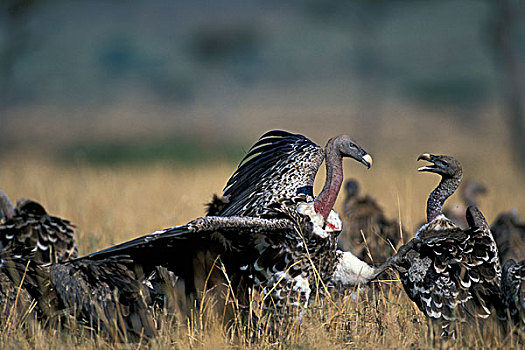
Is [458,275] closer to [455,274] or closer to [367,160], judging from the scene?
[455,274]

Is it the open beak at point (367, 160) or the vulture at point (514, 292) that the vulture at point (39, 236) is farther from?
the vulture at point (514, 292)

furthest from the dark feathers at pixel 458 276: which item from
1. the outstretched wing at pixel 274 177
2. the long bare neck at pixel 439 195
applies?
the outstretched wing at pixel 274 177

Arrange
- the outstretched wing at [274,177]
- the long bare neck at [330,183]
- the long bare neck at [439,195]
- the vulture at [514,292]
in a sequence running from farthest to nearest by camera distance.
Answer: the outstretched wing at [274,177] → the long bare neck at [439,195] → the long bare neck at [330,183] → the vulture at [514,292]

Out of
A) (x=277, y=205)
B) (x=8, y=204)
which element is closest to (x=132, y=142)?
(x=8, y=204)

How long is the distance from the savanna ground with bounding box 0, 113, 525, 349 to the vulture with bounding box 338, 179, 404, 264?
26 centimetres

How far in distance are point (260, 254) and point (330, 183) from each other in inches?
31.3

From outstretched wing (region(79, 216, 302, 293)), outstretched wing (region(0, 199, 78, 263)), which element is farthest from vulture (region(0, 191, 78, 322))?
outstretched wing (region(79, 216, 302, 293))

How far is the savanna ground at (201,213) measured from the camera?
3898 millimetres

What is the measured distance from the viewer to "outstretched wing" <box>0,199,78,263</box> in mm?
5633

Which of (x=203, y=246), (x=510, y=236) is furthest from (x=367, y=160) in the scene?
(x=510, y=236)

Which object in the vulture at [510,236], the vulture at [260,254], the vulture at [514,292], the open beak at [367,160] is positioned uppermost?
the open beak at [367,160]

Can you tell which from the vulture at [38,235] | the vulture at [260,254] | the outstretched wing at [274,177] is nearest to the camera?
the vulture at [260,254]

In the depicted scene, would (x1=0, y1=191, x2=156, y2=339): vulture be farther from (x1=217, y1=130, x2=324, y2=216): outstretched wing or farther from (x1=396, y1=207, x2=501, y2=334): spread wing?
(x1=396, y1=207, x2=501, y2=334): spread wing

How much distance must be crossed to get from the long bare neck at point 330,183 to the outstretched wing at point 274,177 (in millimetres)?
247
